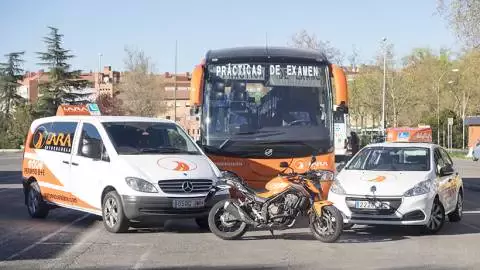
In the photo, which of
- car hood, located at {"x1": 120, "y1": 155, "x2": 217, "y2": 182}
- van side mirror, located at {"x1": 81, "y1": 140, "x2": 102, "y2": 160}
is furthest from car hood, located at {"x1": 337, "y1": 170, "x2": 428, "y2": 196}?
van side mirror, located at {"x1": 81, "y1": 140, "x2": 102, "y2": 160}

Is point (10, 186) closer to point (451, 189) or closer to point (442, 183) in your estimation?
point (451, 189)

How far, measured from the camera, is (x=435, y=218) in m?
11.6

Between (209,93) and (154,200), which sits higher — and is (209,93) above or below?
above

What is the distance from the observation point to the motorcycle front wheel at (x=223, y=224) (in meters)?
10.8

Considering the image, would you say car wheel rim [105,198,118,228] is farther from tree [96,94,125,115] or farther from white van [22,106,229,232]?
tree [96,94,125,115]

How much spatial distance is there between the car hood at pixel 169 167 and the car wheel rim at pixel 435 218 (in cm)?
352

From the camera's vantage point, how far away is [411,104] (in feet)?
233

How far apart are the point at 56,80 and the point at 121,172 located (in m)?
60.3

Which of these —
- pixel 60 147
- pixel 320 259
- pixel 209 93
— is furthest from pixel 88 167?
pixel 320 259

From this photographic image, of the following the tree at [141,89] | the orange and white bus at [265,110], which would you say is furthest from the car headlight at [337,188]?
the tree at [141,89]

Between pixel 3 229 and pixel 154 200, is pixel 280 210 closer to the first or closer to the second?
pixel 154 200

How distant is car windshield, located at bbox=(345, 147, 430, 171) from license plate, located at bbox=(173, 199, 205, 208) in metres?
2.99

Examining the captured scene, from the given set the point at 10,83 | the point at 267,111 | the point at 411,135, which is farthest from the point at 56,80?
the point at 267,111

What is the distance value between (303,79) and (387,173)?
105 inches
